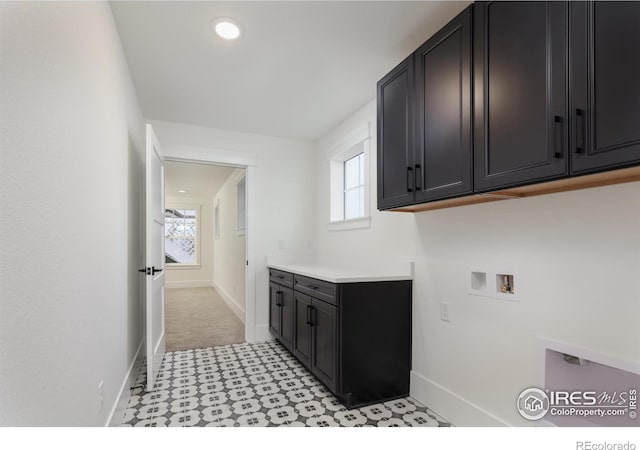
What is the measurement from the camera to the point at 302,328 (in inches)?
115

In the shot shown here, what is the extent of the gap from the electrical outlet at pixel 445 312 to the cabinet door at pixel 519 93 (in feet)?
2.99

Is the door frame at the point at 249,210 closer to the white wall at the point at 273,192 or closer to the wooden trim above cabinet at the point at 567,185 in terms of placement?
the white wall at the point at 273,192

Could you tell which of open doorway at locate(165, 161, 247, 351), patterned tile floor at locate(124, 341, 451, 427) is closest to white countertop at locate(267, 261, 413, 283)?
patterned tile floor at locate(124, 341, 451, 427)

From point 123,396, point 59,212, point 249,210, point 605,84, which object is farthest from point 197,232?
point 605,84

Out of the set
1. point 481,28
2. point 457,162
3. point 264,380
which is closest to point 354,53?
point 481,28

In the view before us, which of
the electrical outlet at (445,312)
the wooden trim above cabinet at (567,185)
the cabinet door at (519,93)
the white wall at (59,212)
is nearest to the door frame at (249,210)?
the white wall at (59,212)

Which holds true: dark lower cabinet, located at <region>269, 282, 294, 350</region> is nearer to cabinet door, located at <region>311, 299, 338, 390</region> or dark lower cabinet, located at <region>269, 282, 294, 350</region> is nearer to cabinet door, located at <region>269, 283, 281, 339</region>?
cabinet door, located at <region>269, 283, 281, 339</region>

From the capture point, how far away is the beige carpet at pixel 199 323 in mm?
3906

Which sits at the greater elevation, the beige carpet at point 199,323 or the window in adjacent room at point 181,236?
the window in adjacent room at point 181,236

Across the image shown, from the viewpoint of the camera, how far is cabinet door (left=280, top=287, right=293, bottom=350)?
10.5ft

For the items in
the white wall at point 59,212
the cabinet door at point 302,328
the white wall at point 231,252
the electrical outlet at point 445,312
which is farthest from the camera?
the white wall at point 231,252

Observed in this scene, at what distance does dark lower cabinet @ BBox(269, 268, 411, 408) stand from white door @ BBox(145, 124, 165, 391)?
128cm
